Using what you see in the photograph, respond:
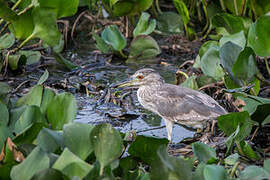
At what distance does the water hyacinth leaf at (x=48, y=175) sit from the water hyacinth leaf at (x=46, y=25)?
3005 millimetres

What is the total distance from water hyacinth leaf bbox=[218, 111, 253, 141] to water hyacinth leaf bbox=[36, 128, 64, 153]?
1.40 m

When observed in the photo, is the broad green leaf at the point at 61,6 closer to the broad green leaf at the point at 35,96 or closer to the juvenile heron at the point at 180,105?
the juvenile heron at the point at 180,105

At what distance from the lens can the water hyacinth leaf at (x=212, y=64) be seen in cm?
594

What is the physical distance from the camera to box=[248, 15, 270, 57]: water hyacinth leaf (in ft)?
16.8

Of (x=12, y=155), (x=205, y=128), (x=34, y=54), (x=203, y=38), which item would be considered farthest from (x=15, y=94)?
(x=203, y=38)

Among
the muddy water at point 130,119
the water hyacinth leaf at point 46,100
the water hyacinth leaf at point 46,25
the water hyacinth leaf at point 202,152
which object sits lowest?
the muddy water at point 130,119

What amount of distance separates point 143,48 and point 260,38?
8.14 ft

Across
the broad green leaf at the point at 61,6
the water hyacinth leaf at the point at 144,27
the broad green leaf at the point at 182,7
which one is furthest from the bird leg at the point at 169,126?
the broad green leaf at the point at 182,7

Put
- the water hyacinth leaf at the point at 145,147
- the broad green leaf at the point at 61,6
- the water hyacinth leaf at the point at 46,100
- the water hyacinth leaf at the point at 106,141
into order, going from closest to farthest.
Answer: the water hyacinth leaf at the point at 106,141 < the water hyacinth leaf at the point at 145,147 < the water hyacinth leaf at the point at 46,100 < the broad green leaf at the point at 61,6

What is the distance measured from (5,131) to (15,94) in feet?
7.67

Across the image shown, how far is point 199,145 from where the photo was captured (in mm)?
3895

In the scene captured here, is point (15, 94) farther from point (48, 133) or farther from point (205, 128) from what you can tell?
point (48, 133)

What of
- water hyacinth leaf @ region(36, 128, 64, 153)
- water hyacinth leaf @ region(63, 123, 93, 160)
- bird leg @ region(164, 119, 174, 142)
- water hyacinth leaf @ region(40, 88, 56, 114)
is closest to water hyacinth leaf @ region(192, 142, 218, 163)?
water hyacinth leaf @ region(63, 123, 93, 160)

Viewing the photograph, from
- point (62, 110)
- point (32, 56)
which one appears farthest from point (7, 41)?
point (62, 110)
